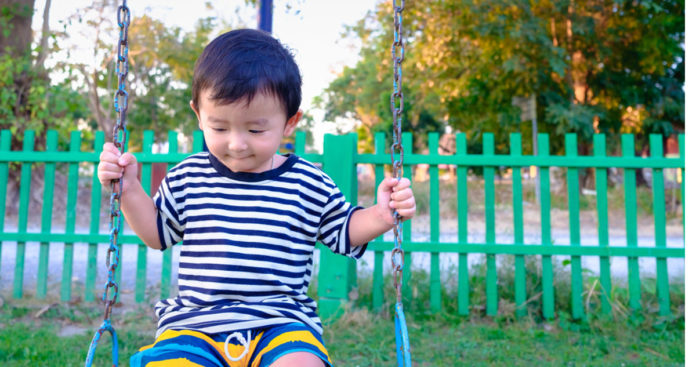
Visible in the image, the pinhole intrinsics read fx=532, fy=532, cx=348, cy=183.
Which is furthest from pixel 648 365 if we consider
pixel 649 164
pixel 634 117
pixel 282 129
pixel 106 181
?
pixel 634 117

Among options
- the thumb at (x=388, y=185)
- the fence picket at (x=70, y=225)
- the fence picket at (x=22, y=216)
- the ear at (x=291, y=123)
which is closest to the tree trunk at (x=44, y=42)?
the fence picket at (x=22, y=216)

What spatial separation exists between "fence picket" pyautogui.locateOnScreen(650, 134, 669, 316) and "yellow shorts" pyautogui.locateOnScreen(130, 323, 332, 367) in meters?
3.40

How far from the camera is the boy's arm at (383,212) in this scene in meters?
1.62

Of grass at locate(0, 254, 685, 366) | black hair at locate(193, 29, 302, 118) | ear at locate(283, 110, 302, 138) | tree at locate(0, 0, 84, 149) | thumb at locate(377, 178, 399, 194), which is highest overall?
tree at locate(0, 0, 84, 149)

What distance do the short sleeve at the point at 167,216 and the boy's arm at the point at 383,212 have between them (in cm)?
54

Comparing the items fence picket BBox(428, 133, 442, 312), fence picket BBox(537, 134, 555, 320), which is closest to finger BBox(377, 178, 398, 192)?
fence picket BBox(428, 133, 442, 312)

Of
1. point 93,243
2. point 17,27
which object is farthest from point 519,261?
point 17,27

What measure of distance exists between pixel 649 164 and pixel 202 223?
3659mm

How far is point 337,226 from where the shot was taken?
1.71m

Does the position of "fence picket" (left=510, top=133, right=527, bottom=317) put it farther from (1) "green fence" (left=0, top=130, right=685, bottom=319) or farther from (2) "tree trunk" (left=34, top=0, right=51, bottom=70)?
(2) "tree trunk" (left=34, top=0, right=51, bottom=70)

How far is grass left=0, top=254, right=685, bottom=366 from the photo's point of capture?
305cm

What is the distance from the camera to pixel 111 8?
37.8 feet

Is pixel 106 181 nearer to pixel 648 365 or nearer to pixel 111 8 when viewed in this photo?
pixel 648 365

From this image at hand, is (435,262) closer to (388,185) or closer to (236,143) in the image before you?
(388,185)
